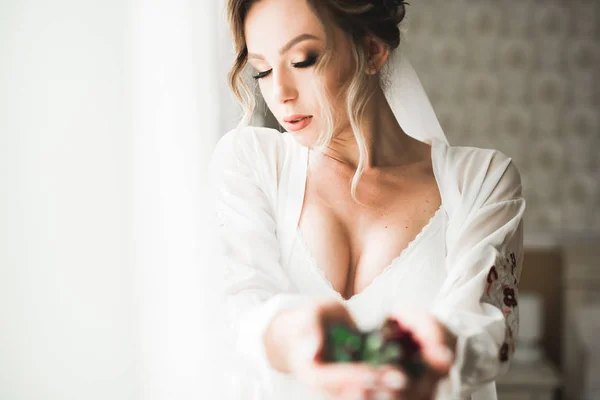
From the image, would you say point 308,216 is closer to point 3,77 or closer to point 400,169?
point 400,169

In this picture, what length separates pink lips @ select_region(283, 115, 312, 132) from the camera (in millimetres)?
694

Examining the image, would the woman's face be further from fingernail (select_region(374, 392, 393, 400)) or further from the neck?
fingernail (select_region(374, 392, 393, 400))

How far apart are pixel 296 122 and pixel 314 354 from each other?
0.31 m

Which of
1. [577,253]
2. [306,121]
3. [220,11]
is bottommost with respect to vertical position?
Answer: [577,253]

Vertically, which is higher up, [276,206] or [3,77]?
[3,77]

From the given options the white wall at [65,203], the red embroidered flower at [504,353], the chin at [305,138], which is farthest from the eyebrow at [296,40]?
the red embroidered flower at [504,353]

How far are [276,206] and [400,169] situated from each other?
0.19 metres

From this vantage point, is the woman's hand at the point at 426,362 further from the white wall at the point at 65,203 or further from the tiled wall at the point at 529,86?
the tiled wall at the point at 529,86

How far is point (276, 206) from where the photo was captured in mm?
715

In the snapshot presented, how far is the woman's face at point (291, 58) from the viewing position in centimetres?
66

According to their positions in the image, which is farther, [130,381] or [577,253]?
[577,253]

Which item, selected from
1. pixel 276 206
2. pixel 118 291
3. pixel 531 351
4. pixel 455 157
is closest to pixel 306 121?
pixel 276 206

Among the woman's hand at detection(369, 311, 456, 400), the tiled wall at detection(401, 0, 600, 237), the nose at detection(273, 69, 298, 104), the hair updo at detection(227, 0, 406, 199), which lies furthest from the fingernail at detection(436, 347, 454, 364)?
the tiled wall at detection(401, 0, 600, 237)

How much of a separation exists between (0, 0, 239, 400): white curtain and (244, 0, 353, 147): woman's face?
0.18 feet
